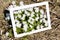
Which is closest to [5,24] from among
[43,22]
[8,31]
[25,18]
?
[8,31]

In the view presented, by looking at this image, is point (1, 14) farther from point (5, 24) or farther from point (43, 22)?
point (43, 22)

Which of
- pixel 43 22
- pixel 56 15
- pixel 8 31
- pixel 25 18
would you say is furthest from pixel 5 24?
pixel 56 15

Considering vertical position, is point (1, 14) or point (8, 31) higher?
point (1, 14)

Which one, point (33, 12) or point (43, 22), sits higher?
point (33, 12)

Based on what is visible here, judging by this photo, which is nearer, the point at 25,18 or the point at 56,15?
the point at 25,18

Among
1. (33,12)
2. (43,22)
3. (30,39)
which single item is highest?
(33,12)

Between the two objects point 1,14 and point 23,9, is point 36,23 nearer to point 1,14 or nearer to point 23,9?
point 23,9

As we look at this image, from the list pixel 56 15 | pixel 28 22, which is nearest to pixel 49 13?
pixel 56 15
